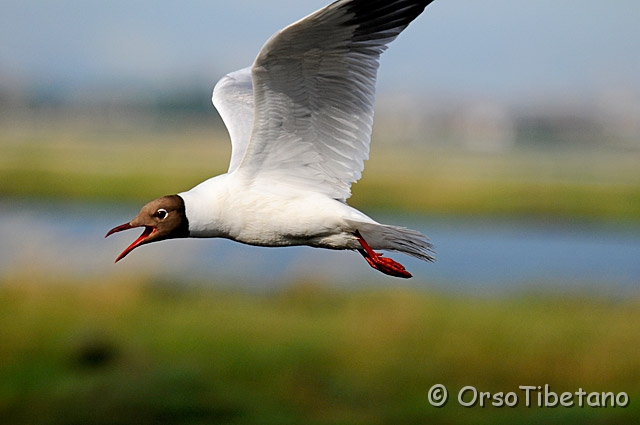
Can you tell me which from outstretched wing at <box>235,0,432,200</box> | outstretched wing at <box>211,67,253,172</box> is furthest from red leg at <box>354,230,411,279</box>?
outstretched wing at <box>211,67,253,172</box>

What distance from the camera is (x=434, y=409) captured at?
11234 millimetres

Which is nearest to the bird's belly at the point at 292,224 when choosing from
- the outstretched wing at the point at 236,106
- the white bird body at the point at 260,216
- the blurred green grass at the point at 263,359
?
the white bird body at the point at 260,216

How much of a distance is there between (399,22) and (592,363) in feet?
25.5

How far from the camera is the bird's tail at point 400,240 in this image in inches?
205

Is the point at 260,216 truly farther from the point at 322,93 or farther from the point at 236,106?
the point at 236,106

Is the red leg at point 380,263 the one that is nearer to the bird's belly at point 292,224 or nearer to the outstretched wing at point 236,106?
the bird's belly at point 292,224

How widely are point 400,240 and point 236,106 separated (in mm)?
1445

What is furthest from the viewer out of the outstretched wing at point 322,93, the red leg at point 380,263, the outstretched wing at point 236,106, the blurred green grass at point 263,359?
the blurred green grass at point 263,359

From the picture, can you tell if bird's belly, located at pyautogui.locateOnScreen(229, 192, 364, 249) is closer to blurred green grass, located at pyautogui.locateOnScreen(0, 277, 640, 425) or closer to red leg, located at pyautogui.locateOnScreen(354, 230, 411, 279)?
red leg, located at pyautogui.locateOnScreen(354, 230, 411, 279)

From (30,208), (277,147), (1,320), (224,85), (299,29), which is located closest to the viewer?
(299,29)

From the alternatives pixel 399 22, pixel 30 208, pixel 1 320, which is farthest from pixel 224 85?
pixel 30 208

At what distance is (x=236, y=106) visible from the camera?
20.1ft

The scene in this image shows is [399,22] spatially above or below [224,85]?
below

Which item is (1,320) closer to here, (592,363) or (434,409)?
(434,409)
